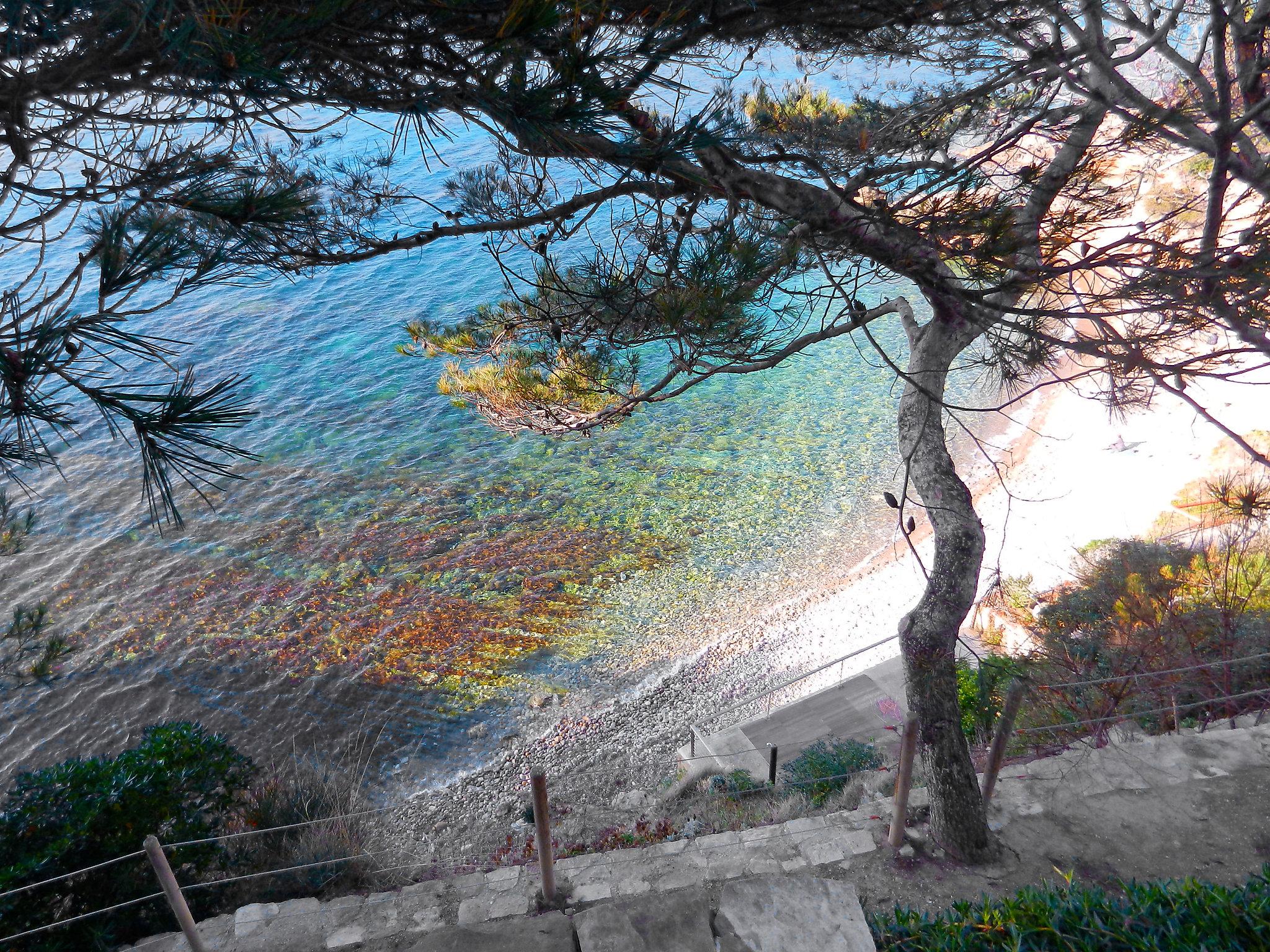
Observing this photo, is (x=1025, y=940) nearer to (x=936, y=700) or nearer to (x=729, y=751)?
(x=936, y=700)

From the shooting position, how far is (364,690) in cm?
849

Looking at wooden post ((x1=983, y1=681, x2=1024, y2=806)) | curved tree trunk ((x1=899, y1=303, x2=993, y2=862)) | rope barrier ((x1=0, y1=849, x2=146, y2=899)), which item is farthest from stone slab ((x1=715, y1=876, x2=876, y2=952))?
rope barrier ((x1=0, y1=849, x2=146, y2=899))

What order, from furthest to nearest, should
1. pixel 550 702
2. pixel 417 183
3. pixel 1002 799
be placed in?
pixel 417 183 → pixel 550 702 → pixel 1002 799

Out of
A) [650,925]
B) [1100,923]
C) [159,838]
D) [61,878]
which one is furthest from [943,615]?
[159,838]

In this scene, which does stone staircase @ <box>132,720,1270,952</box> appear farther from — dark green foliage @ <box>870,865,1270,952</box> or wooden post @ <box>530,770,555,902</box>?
dark green foliage @ <box>870,865,1270,952</box>

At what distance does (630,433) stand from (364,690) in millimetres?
6681

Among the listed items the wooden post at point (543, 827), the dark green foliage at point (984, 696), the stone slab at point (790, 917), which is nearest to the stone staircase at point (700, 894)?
the stone slab at point (790, 917)

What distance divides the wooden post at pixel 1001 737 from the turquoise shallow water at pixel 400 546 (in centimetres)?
531

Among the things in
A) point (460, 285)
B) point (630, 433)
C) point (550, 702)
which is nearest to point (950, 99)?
point (550, 702)

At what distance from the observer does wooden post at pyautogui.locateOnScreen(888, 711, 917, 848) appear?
3.36 metres

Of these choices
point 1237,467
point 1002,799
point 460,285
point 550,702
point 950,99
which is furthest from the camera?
point 460,285

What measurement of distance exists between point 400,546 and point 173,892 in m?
8.13

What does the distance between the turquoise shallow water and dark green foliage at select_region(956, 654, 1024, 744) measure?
12.8 ft

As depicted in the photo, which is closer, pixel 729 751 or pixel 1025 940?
pixel 1025 940
